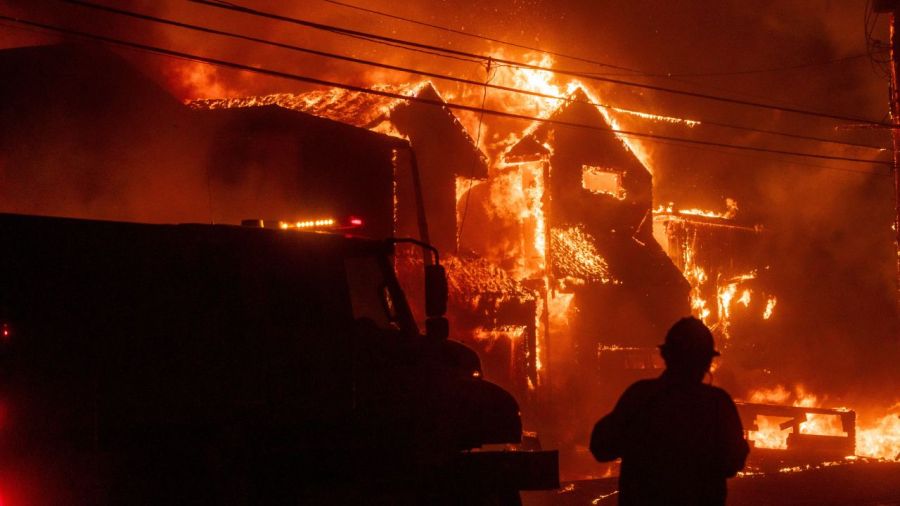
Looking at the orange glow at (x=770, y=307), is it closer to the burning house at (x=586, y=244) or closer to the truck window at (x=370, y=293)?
the burning house at (x=586, y=244)

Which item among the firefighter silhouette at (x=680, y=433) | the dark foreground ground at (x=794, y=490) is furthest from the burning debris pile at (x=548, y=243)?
the firefighter silhouette at (x=680, y=433)

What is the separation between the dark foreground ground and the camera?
1370 centimetres

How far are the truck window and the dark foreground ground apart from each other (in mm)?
7223

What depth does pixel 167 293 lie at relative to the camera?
219 inches

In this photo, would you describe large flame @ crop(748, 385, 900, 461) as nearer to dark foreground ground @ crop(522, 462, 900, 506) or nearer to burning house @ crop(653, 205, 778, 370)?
burning house @ crop(653, 205, 778, 370)

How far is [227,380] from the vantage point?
5.36m

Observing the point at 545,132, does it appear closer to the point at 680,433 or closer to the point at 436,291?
the point at 436,291

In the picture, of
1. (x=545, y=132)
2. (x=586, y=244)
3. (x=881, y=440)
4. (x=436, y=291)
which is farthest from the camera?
(x=586, y=244)

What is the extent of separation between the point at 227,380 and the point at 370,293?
161 centimetres

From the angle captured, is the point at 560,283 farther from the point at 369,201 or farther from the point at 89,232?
the point at 89,232

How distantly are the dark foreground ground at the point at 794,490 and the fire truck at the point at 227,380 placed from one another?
287 inches

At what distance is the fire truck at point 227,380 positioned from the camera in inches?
187

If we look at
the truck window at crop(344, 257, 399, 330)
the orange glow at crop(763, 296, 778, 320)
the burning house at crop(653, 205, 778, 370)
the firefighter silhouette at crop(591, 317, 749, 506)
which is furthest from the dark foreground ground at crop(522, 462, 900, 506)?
the orange glow at crop(763, 296, 778, 320)

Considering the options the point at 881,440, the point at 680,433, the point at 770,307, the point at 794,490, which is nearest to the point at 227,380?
the point at 680,433
